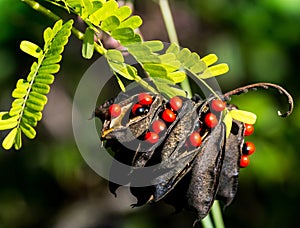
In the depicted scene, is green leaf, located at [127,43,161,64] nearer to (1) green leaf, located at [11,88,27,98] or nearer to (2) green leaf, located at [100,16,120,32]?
(2) green leaf, located at [100,16,120,32]

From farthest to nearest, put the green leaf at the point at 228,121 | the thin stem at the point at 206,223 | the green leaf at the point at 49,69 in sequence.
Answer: the thin stem at the point at 206,223 → the green leaf at the point at 228,121 → the green leaf at the point at 49,69

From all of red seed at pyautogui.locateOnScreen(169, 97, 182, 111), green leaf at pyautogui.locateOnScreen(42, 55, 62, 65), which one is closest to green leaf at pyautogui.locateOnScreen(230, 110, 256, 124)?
red seed at pyautogui.locateOnScreen(169, 97, 182, 111)

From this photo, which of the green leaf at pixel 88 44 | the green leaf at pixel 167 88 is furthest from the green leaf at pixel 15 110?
the green leaf at pixel 167 88

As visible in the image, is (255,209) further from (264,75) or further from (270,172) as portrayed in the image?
(264,75)

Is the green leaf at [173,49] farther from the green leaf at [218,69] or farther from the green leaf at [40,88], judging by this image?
the green leaf at [40,88]

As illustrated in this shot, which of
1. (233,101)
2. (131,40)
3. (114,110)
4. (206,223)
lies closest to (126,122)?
(114,110)

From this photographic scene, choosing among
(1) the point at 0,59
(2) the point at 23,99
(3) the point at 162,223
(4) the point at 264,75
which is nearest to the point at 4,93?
(1) the point at 0,59

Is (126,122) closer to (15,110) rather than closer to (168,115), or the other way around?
(168,115)
